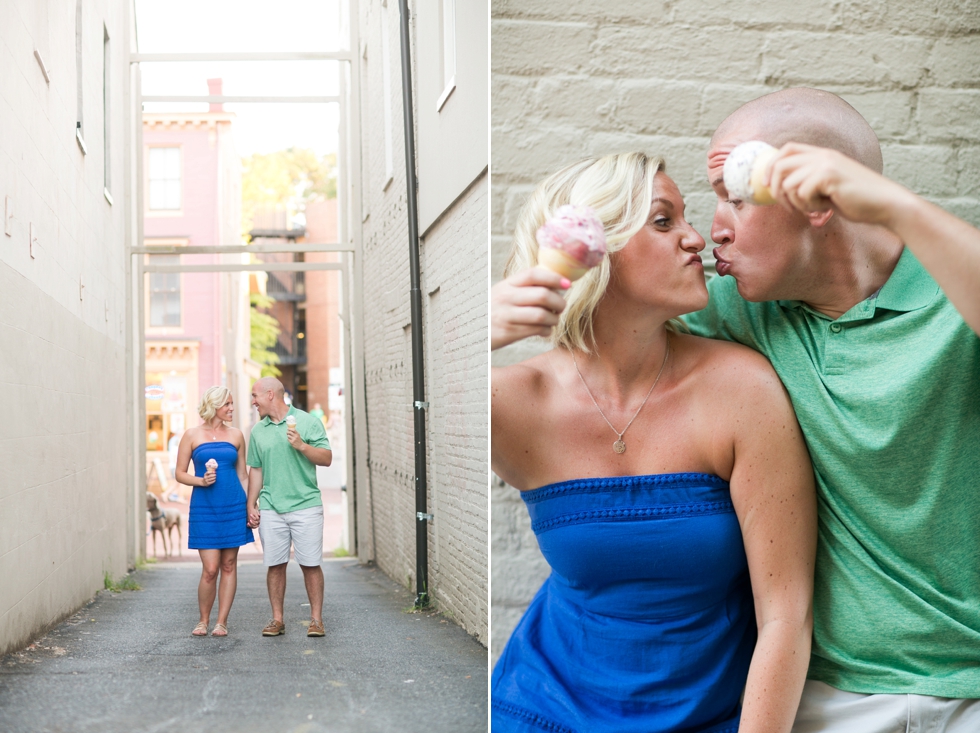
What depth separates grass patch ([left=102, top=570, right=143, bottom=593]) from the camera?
1579 millimetres

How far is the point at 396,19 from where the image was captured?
1.73m

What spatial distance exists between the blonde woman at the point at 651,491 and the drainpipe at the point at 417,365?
0.60 ft

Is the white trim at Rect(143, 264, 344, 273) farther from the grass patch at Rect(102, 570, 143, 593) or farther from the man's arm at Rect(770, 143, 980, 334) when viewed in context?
the man's arm at Rect(770, 143, 980, 334)

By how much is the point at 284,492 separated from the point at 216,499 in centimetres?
14

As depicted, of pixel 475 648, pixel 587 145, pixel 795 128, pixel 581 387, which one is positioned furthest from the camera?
pixel 587 145

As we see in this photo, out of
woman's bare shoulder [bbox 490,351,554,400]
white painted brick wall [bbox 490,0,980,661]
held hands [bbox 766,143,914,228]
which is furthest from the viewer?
white painted brick wall [bbox 490,0,980,661]

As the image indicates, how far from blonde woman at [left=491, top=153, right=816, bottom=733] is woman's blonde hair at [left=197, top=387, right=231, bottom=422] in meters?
0.52

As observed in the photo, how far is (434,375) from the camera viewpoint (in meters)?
1.68

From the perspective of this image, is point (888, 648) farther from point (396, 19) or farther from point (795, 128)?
point (396, 19)

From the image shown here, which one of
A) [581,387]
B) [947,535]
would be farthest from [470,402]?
[947,535]

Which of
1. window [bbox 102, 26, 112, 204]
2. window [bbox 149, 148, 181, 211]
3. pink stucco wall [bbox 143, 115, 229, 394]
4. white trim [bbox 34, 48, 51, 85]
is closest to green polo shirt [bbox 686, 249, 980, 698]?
pink stucco wall [bbox 143, 115, 229, 394]

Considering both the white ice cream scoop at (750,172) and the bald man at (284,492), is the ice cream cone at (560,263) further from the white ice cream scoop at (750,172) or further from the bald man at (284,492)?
the bald man at (284,492)

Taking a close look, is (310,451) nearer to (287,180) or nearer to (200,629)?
(200,629)

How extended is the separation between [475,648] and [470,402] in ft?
1.59
